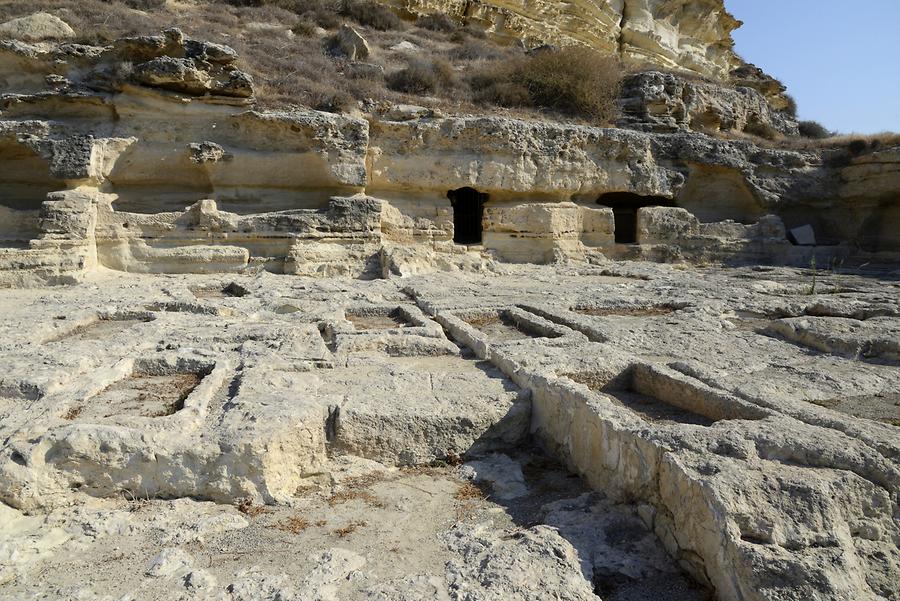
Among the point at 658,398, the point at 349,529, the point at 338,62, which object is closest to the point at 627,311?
the point at 658,398

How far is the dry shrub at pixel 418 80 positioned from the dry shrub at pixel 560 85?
914 mm

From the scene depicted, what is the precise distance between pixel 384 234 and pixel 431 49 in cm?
914

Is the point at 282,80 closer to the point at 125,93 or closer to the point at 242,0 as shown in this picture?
the point at 125,93

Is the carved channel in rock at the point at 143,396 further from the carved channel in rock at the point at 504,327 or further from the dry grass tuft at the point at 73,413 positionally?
the carved channel in rock at the point at 504,327

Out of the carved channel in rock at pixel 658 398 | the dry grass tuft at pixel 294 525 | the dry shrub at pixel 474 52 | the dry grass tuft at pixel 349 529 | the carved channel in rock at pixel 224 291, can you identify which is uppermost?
the dry shrub at pixel 474 52

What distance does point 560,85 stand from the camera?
14133 millimetres

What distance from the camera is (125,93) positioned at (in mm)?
9773

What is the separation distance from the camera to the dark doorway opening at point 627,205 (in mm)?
13359

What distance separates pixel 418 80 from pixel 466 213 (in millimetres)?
3236

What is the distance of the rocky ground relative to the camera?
2068mm

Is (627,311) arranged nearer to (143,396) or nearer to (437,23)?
(143,396)

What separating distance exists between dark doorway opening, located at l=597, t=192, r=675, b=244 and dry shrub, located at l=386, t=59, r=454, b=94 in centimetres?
463

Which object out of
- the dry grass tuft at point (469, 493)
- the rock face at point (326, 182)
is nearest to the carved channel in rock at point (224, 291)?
the rock face at point (326, 182)

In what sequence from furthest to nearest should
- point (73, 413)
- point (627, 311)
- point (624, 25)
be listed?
point (624, 25), point (627, 311), point (73, 413)
